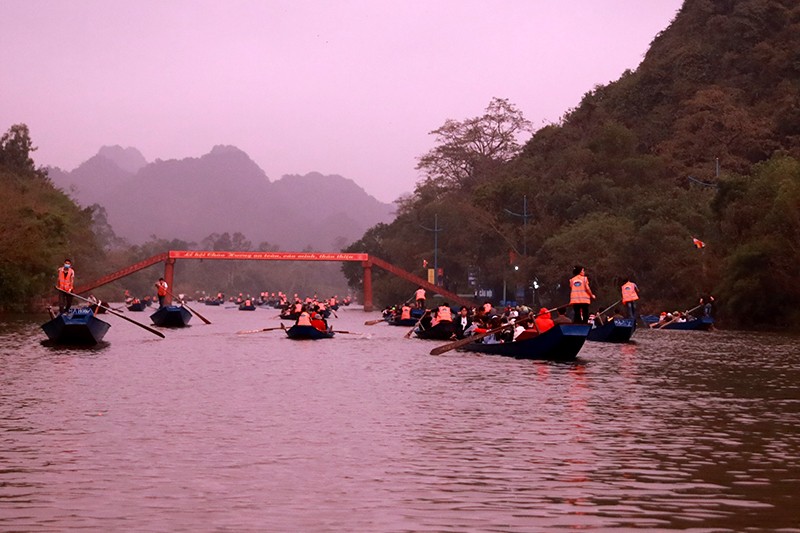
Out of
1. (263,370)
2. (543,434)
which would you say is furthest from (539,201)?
(543,434)

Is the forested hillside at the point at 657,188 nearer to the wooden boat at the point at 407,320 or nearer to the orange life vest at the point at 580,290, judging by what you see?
the wooden boat at the point at 407,320

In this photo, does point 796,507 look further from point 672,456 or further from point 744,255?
point 744,255

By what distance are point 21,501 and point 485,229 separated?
369 ft

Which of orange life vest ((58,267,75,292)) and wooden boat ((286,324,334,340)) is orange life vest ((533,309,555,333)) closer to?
wooden boat ((286,324,334,340))

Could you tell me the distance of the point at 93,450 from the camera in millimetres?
17422

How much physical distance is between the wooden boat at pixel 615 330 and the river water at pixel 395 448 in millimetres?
17386

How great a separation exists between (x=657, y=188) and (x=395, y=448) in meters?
101

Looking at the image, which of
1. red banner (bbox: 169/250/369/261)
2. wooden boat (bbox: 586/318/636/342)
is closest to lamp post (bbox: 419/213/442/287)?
red banner (bbox: 169/250/369/261)

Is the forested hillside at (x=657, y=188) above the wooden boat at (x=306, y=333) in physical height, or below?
above

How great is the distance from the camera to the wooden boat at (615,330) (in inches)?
2107

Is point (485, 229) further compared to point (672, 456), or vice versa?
point (485, 229)

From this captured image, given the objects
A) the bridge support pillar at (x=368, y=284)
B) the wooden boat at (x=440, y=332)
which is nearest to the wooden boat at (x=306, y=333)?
the wooden boat at (x=440, y=332)

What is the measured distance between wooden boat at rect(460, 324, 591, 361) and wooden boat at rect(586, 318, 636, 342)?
1389 centimetres

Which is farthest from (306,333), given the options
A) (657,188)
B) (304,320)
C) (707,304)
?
(657,188)
